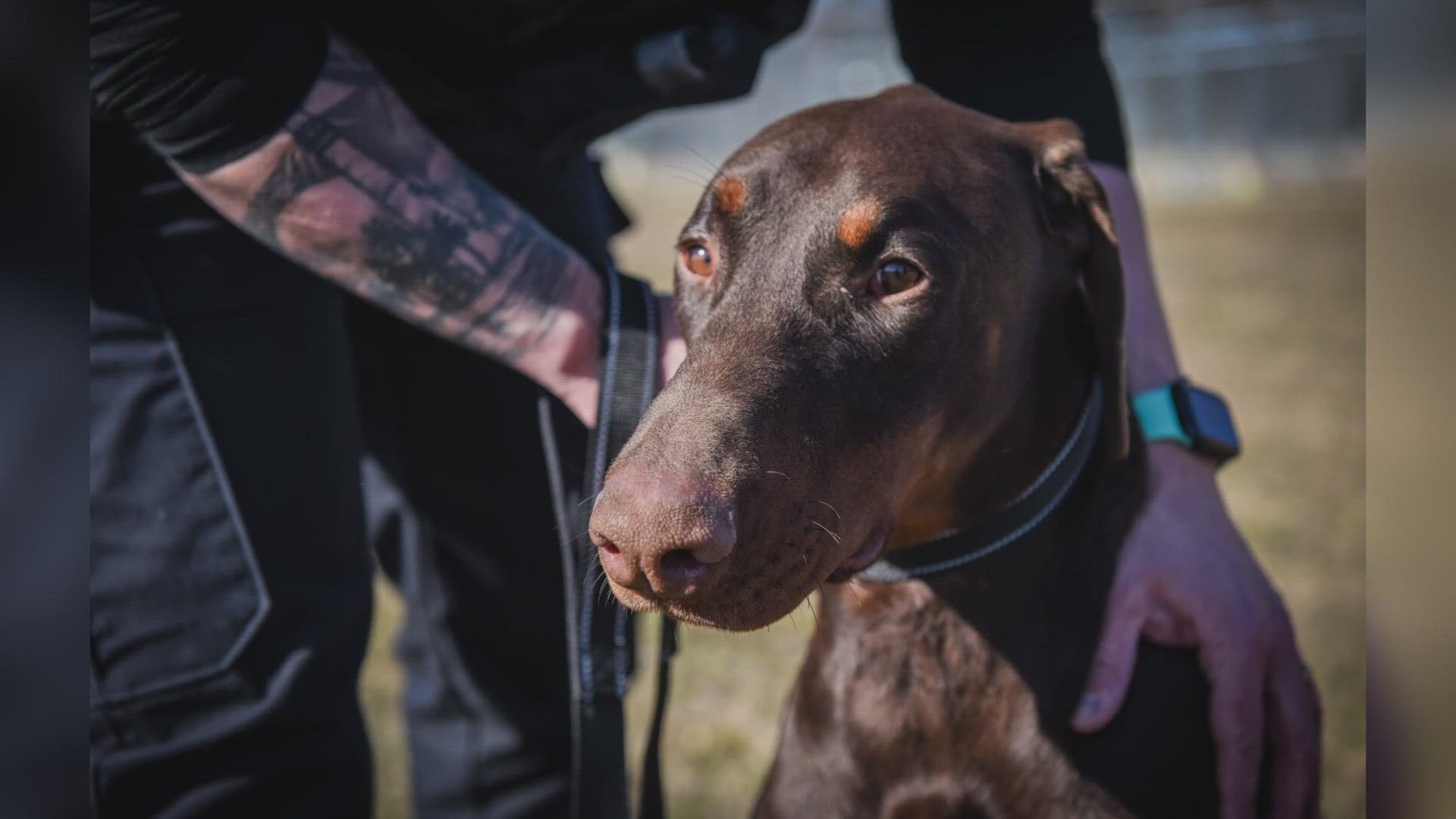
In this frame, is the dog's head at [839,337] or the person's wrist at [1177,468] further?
the person's wrist at [1177,468]

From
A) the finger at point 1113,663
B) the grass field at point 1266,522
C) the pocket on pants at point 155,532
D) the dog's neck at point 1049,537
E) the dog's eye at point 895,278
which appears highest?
the dog's eye at point 895,278

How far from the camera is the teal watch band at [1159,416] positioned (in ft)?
7.19

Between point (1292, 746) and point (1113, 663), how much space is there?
0.34m

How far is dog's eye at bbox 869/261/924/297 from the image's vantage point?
1.89 meters

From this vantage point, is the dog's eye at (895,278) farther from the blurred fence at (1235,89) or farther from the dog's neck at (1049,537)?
the blurred fence at (1235,89)

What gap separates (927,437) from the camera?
6.27 ft

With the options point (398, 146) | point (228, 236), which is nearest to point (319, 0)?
point (398, 146)

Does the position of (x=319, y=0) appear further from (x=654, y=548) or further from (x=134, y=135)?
(x=654, y=548)

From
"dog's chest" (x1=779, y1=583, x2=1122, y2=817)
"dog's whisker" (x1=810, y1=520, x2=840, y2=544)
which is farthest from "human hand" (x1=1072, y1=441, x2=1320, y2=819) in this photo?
"dog's whisker" (x1=810, y1=520, x2=840, y2=544)

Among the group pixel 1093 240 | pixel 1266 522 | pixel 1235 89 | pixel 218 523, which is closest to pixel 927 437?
pixel 1093 240

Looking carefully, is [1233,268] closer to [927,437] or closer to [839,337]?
[927,437]

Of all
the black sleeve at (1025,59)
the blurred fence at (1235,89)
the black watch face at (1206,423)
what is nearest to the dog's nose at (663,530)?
the black watch face at (1206,423)

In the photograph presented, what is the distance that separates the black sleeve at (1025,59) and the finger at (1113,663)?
94cm

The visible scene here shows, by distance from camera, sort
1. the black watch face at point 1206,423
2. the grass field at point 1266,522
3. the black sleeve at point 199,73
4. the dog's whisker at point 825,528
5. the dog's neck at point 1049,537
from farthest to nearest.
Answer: the grass field at point 1266,522
the black watch face at point 1206,423
the dog's neck at point 1049,537
the black sleeve at point 199,73
the dog's whisker at point 825,528
